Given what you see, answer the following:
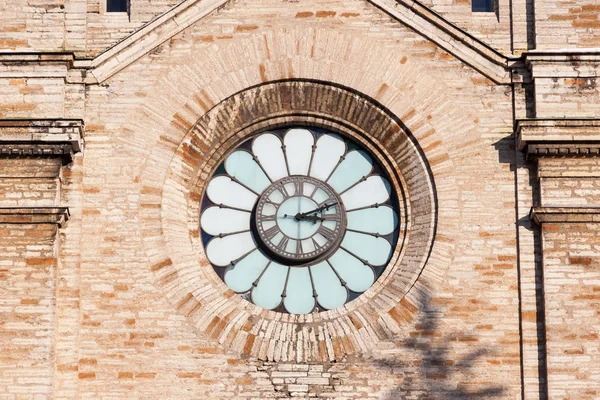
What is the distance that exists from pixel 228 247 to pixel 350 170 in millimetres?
1846

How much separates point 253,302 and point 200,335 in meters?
0.99

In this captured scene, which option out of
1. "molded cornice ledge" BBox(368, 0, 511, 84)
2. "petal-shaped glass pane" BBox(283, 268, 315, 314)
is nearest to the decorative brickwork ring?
"petal-shaped glass pane" BBox(283, 268, 315, 314)

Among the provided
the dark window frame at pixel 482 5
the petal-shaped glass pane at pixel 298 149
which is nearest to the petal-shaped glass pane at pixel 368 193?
the petal-shaped glass pane at pixel 298 149

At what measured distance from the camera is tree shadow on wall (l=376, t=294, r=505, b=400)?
23.4 metres

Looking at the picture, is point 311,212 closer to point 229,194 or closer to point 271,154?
point 271,154

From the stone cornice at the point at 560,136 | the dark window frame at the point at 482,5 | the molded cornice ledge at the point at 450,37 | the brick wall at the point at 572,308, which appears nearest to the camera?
the brick wall at the point at 572,308

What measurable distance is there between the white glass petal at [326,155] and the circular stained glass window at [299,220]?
0.04ft

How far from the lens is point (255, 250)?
24.6m

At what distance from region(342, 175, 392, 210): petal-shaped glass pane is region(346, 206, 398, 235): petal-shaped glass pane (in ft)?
0.34

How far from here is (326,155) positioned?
982 inches

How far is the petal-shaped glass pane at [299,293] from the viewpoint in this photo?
24.3 m

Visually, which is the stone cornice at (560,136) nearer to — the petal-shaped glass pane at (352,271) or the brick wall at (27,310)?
the petal-shaped glass pane at (352,271)

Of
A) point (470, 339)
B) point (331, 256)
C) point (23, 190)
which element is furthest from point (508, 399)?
point (23, 190)

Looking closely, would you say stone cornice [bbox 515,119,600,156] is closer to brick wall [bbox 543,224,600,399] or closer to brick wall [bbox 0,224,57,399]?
brick wall [bbox 543,224,600,399]
